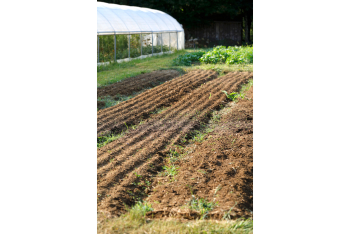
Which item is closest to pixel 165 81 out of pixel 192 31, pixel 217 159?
pixel 217 159

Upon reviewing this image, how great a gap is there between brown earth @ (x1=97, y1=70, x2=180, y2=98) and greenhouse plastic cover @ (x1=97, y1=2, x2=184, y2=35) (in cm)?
325

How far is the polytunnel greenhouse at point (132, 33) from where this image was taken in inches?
518

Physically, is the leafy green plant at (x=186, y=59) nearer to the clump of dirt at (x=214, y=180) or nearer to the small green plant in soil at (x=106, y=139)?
the small green plant in soil at (x=106, y=139)

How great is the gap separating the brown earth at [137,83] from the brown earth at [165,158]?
110 cm

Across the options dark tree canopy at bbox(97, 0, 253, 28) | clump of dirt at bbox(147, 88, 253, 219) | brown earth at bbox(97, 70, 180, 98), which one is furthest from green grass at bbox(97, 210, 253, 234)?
dark tree canopy at bbox(97, 0, 253, 28)

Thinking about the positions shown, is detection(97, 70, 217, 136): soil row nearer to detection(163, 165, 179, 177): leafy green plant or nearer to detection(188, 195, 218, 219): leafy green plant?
detection(163, 165, 179, 177): leafy green plant

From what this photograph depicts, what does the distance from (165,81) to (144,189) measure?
6837mm

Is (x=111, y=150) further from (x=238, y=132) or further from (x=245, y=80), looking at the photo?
(x=245, y=80)

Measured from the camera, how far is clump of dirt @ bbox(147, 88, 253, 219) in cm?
308

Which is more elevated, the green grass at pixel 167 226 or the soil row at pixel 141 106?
the soil row at pixel 141 106

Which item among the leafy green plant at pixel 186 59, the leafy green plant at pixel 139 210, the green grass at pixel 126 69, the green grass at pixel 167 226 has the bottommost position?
the green grass at pixel 167 226

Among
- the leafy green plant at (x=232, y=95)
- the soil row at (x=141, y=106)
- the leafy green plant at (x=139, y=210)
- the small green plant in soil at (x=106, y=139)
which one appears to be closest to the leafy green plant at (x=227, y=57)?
the soil row at (x=141, y=106)

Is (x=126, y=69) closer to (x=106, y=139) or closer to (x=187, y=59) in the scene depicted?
(x=187, y=59)

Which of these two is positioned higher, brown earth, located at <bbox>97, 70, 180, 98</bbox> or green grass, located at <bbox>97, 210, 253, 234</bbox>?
brown earth, located at <bbox>97, 70, 180, 98</bbox>
